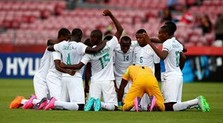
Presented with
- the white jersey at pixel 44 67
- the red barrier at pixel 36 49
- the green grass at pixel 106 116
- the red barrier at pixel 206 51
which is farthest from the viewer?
the red barrier at pixel 36 49

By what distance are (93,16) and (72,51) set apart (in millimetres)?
23778

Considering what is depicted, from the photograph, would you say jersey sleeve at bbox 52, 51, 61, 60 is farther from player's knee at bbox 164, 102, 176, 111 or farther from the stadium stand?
the stadium stand

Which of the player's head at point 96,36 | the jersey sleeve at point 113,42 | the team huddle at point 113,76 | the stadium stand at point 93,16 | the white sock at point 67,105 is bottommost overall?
the white sock at point 67,105

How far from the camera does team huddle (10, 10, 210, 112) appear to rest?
16.4 meters

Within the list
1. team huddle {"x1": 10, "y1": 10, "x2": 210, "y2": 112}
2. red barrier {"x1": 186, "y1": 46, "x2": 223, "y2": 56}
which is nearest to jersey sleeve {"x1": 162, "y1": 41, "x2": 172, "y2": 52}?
team huddle {"x1": 10, "y1": 10, "x2": 210, "y2": 112}

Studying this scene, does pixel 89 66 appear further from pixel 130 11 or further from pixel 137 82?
pixel 130 11

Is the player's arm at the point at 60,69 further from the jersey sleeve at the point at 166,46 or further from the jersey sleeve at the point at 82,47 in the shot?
the jersey sleeve at the point at 166,46

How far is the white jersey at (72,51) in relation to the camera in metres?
16.7

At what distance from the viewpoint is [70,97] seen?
661 inches

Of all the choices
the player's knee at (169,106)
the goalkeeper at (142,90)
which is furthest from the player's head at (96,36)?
the player's knee at (169,106)

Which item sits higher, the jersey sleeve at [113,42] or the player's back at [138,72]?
the jersey sleeve at [113,42]

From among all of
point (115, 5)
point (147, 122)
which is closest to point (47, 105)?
point (147, 122)

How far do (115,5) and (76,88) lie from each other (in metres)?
25.0

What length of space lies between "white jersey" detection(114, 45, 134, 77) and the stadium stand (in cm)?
1659
